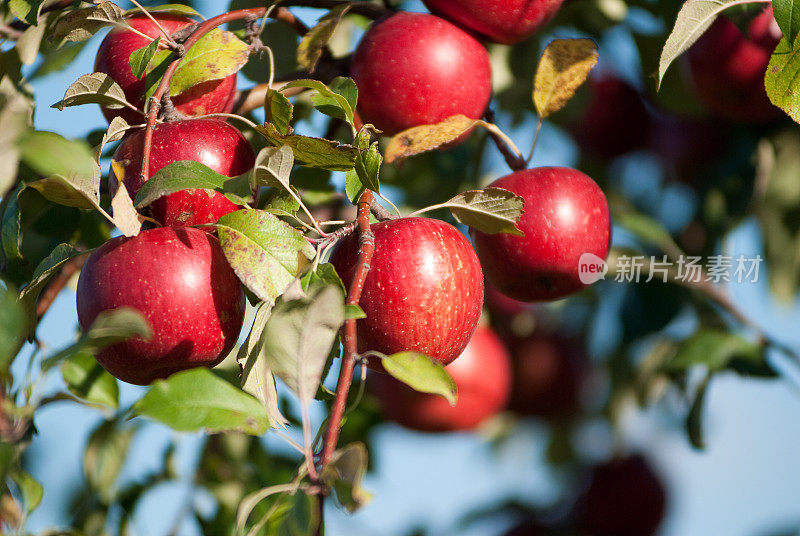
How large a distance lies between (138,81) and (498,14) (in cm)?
49

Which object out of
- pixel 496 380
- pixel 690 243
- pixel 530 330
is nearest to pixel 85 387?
pixel 496 380

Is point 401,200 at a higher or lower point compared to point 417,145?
lower

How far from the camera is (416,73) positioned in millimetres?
1156

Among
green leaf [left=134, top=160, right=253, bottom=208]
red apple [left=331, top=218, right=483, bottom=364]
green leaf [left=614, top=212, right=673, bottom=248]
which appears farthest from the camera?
green leaf [left=614, top=212, right=673, bottom=248]

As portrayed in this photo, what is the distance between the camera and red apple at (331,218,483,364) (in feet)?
3.09

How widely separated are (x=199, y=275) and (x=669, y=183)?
4.41 feet

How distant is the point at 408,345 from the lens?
3.14ft

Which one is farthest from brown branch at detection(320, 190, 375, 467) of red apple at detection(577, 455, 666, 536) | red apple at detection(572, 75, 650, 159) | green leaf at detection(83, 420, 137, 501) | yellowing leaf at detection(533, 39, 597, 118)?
red apple at detection(577, 455, 666, 536)

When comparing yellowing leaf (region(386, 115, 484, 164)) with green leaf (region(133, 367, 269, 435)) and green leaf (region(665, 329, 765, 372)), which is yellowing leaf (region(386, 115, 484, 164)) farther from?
green leaf (region(665, 329, 765, 372))

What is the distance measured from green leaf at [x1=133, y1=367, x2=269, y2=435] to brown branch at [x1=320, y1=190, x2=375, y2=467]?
6 centimetres

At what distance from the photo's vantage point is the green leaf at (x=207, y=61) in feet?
3.24

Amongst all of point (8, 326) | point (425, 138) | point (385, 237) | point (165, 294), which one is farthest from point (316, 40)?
point (8, 326)

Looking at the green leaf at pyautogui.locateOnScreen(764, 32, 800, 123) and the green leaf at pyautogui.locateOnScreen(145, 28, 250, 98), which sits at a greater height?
the green leaf at pyautogui.locateOnScreen(764, 32, 800, 123)

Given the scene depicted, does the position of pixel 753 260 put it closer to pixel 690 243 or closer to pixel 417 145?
pixel 690 243
